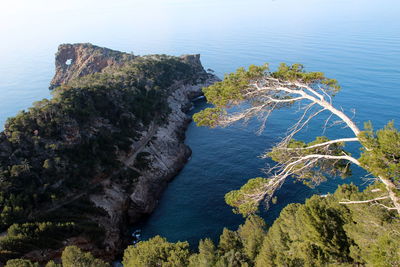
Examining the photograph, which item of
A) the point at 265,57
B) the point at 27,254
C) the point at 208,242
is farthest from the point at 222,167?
the point at 265,57

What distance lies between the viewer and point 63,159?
39.5 m

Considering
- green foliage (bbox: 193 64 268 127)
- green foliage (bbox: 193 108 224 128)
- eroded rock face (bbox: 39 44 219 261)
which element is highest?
green foliage (bbox: 193 64 268 127)

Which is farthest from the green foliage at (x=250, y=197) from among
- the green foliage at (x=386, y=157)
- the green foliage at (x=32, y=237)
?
the green foliage at (x=32, y=237)

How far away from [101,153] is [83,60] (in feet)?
280

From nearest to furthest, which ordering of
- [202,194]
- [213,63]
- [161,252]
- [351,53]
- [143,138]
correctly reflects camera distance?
1. [161,252]
2. [202,194]
3. [143,138]
4. [351,53]
5. [213,63]

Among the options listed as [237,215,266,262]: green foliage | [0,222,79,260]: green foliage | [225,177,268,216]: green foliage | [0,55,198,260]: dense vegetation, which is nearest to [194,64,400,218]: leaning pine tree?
[225,177,268,216]: green foliage

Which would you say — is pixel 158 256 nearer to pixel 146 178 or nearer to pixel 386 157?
pixel 386 157

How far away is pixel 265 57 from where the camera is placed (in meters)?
105

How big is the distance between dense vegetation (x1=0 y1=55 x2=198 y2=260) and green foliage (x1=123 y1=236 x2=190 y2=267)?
1256cm

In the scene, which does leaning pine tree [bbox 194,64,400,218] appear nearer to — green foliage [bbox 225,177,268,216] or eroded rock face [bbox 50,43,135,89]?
green foliage [bbox 225,177,268,216]

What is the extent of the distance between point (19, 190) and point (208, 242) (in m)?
27.2

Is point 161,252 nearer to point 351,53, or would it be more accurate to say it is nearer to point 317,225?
point 317,225

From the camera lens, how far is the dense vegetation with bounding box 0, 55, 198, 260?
101 ft

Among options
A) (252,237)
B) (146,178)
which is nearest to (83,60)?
(146,178)
